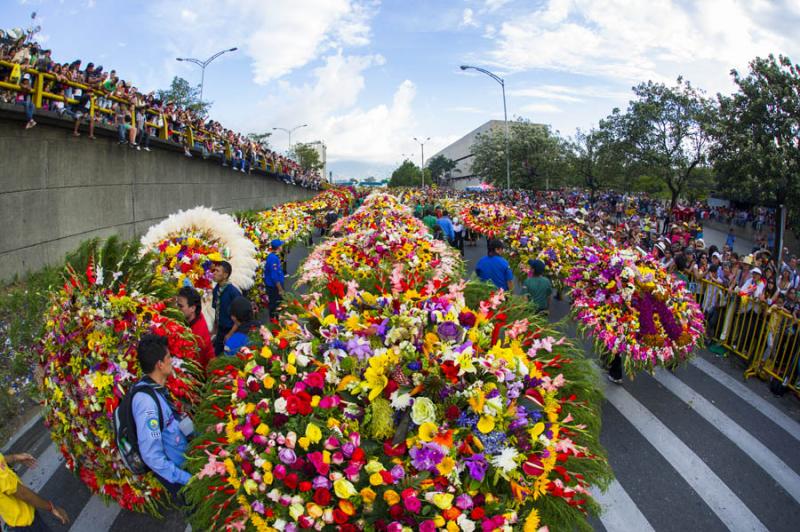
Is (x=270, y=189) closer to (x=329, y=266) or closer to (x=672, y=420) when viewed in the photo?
(x=329, y=266)

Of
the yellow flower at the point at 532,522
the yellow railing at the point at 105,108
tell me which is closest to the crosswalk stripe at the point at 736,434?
the yellow flower at the point at 532,522

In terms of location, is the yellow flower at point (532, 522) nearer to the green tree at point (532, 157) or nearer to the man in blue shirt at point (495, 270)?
the man in blue shirt at point (495, 270)

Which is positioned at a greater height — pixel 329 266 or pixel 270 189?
pixel 270 189

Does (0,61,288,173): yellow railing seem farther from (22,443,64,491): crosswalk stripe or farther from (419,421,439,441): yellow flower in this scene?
(419,421,439,441): yellow flower

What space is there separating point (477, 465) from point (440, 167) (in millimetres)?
138430

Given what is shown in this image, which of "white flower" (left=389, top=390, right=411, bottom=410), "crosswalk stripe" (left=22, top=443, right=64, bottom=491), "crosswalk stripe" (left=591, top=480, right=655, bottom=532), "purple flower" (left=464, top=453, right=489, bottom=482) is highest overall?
"white flower" (left=389, top=390, right=411, bottom=410)

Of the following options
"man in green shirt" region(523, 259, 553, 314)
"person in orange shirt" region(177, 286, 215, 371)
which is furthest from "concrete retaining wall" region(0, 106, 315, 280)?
"man in green shirt" region(523, 259, 553, 314)

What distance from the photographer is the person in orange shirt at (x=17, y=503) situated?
3158 millimetres

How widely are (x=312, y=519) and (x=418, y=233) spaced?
6.49 meters

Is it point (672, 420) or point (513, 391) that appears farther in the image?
point (672, 420)

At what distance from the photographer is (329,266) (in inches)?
299

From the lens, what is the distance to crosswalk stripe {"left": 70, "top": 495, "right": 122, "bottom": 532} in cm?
453

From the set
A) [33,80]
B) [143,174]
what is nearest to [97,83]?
[33,80]

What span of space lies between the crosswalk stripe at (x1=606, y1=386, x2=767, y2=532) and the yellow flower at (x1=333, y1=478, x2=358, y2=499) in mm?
4184
